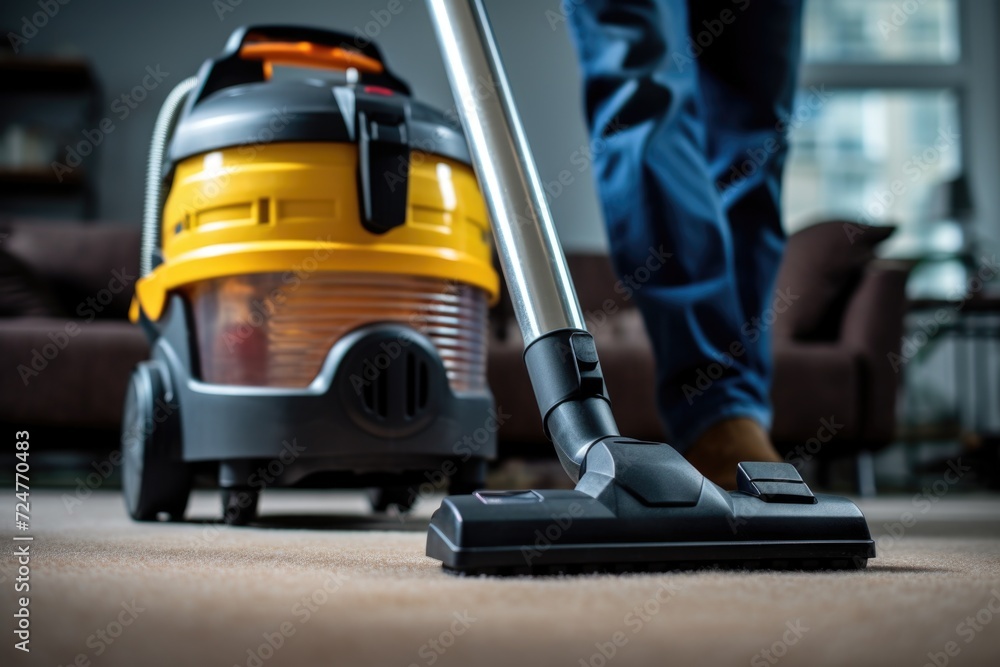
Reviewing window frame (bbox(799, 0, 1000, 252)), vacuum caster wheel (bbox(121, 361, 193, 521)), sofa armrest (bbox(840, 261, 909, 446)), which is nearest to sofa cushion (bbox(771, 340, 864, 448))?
sofa armrest (bbox(840, 261, 909, 446))

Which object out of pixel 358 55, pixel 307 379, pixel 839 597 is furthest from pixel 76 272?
pixel 839 597

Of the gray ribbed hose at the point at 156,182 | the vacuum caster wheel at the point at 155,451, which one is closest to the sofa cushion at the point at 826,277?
the gray ribbed hose at the point at 156,182

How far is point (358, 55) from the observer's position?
1.09 metres

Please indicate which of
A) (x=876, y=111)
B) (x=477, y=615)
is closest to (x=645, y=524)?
(x=477, y=615)

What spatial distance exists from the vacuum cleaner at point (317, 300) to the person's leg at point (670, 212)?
0.17m

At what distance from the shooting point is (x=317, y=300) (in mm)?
887

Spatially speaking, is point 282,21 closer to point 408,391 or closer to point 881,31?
point 881,31

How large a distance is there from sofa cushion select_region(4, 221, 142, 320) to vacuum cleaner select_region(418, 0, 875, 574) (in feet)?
8.63

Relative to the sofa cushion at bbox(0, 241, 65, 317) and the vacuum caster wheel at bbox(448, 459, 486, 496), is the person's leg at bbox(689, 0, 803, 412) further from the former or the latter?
the sofa cushion at bbox(0, 241, 65, 317)

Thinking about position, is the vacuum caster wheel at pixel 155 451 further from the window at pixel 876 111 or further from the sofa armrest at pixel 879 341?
the window at pixel 876 111

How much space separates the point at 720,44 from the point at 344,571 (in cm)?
86

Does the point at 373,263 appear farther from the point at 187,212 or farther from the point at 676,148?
the point at 676,148

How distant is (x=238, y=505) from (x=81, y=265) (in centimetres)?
238

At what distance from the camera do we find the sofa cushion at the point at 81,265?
298cm
